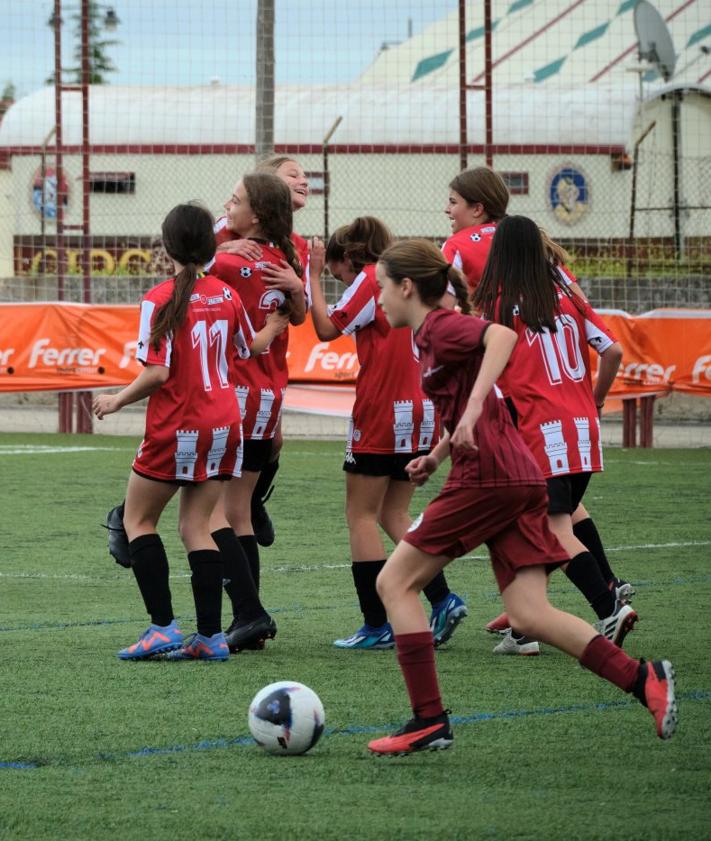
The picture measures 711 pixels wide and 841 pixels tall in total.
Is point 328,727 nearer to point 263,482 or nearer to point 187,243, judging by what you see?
point 187,243

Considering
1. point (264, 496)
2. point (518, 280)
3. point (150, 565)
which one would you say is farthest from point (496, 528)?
point (264, 496)

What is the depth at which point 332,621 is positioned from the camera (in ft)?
23.9

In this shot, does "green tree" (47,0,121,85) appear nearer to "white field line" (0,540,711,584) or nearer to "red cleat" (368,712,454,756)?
"white field line" (0,540,711,584)

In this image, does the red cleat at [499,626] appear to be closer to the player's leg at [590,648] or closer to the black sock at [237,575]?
the black sock at [237,575]

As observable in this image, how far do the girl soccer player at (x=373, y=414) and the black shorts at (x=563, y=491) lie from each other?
0.56 meters

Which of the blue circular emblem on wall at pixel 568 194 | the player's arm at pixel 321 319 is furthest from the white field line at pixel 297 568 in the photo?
the blue circular emblem on wall at pixel 568 194

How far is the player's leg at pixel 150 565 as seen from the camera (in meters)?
Result: 6.23

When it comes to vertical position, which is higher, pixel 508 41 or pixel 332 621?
pixel 508 41

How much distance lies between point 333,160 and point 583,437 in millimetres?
16843

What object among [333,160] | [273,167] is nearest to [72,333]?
[333,160]

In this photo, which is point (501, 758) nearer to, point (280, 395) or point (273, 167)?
point (280, 395)

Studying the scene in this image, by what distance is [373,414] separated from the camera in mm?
6676

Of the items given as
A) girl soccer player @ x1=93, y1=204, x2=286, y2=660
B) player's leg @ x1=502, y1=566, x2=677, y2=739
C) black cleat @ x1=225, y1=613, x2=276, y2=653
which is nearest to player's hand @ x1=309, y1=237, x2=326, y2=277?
girl soccer player @ x1=93, y1=204, x2=286, y2=660

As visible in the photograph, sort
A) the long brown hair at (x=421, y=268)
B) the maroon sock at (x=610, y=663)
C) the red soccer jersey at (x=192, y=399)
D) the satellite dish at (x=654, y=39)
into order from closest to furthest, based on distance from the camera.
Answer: the maroon sock at (x=610, y=663) → the long brown hair at (x=421, y=268) → the red soccer jersey at (x=192, y=399) → the satellite dish at (x=654, y=39)
